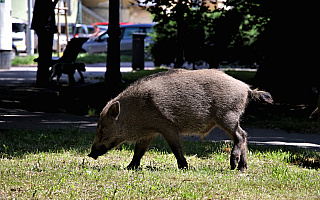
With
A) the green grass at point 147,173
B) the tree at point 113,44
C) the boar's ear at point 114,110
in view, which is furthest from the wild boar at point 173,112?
the tree at point 113,44

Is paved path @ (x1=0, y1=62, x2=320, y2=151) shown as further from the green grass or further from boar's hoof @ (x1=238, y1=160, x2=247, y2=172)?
boar's hoof @ (x1=238, y1=160, x2=247, y2=172)

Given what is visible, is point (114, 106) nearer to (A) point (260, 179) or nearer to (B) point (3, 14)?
(A) point (260, 179)

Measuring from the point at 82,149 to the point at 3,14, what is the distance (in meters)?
13.7

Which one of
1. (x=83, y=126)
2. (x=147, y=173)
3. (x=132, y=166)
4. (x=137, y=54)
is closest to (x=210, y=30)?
(x=137, y=54)

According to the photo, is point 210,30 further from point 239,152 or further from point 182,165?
point 182,165

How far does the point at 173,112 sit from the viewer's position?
20.9 ft

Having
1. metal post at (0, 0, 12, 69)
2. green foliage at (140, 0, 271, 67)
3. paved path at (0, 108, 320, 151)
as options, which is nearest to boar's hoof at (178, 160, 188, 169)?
paved path at (0, 108, 320, 151)

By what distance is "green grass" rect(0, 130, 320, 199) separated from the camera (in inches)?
200

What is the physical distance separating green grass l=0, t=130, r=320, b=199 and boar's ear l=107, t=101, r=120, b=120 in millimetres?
633

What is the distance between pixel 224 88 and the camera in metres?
6.58

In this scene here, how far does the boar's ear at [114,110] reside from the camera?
6309mm

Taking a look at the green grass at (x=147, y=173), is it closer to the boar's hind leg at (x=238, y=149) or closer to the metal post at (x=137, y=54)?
the boar's hind leg at (x=238, y=149)

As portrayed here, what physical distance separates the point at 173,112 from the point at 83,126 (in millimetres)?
4064

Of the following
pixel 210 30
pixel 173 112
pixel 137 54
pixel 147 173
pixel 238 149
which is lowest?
pixel 137 54
